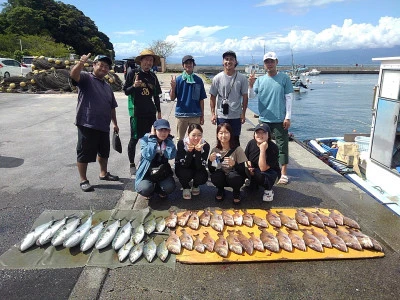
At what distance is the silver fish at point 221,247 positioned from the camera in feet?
10.3

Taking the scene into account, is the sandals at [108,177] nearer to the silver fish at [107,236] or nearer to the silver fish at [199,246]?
the silver fish at [107,236]

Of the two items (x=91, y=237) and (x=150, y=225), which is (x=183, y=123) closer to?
(x=150, y=225)

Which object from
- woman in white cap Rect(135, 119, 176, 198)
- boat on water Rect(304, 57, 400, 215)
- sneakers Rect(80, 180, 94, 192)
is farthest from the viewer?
boat on water Rect(304, 57, 400, 215)

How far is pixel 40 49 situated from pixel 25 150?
40851mm

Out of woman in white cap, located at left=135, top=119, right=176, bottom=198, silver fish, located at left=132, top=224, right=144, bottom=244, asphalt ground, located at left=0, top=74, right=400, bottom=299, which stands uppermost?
woman in white cap, located at left=135, top=119, right=176, bottom=198

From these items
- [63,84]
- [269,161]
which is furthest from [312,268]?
[63,84]

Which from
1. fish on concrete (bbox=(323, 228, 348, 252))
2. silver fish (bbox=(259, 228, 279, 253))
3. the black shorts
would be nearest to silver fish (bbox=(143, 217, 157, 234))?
silver fish (bbox=(259, 228, 279, 253))

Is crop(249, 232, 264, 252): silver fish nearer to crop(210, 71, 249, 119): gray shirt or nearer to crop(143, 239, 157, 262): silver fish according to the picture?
crop(143, 239, 157, 262): silver fish

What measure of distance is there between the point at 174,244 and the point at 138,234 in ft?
1.55

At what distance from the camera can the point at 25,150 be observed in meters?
7.22

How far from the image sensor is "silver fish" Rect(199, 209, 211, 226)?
12.3 feet

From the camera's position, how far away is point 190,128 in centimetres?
429

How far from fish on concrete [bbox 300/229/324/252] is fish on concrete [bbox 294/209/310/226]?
298 mm

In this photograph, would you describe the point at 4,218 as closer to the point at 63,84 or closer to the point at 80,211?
the point at 80,211
